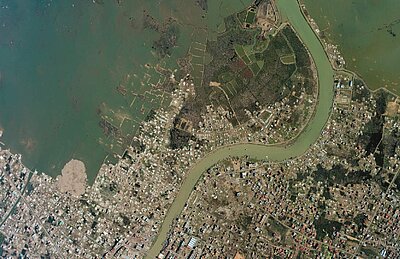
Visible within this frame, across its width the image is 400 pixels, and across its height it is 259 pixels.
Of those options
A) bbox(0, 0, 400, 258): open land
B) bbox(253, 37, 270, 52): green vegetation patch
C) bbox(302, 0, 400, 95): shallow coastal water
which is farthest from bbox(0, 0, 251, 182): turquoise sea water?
bbox(302, 0, 400, 95): shallow coastal water

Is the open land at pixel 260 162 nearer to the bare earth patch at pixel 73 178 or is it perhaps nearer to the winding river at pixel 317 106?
the winding river at pixel 317 106

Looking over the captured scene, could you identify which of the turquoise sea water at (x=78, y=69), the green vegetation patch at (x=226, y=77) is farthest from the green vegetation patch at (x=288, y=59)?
the turquoise sea water at (x=78, y=69)

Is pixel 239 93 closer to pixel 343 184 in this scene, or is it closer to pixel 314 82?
pixel 314 82

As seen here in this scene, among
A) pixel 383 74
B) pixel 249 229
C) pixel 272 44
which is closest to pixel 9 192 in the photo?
pixel 249 229

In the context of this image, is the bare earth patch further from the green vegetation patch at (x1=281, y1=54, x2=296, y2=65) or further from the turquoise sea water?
the green vegetation patch at (x1=281, y1=54, x2=296, y2=65)

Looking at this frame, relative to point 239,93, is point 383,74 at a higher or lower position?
higher

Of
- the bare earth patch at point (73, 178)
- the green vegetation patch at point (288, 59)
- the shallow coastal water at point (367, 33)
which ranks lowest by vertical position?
the bare earth patch at point (73, 178)

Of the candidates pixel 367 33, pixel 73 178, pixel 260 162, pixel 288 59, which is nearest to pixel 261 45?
pixel 288 59
